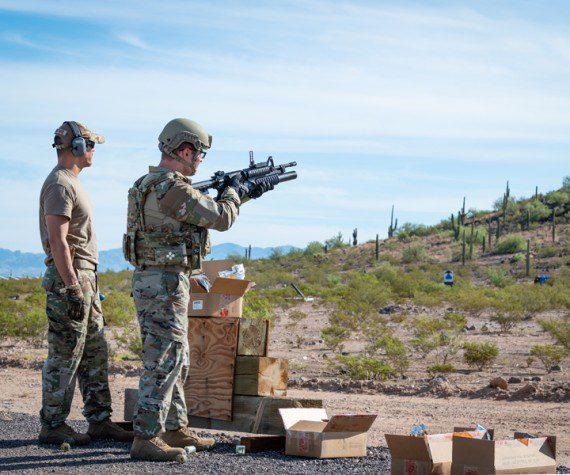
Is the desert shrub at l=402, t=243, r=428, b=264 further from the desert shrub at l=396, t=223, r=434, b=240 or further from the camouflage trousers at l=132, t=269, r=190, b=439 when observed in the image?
the camouflage trousers at l=132, t=269, r=190, b=439

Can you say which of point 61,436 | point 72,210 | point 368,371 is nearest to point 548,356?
point 368,371

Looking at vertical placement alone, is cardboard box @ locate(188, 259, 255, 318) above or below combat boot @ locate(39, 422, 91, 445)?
above

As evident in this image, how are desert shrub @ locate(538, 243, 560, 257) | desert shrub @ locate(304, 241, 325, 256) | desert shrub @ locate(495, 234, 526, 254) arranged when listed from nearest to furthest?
desert shrub @ locate(538, 243, 560, 257) < desert shrub @ locate(495, 234, 526, 254) < desert shrub @ locate(304, 241, 325, 256)

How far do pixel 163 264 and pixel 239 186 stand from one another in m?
1.25

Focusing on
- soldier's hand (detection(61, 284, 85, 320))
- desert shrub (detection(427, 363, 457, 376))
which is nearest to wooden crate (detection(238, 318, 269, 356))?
soldier's hand (detection(61, 284, 85, 320))

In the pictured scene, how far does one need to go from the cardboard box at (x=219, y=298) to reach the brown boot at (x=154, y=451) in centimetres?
156

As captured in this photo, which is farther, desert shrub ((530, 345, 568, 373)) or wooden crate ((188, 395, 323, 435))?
desert shrub ((530, 345, 568, 373))

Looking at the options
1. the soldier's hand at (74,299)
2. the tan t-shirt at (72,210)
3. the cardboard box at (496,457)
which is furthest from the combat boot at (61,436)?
the cardboard box at (496,457)

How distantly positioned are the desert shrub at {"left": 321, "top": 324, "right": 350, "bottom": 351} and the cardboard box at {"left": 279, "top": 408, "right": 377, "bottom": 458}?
37.0 feet

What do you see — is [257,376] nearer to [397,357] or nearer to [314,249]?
[397,357]

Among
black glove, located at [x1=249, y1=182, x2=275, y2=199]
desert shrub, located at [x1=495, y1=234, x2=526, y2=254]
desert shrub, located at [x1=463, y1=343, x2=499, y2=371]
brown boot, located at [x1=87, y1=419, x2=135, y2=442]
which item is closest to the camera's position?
brown boot, located at [x1=87, y1=419, x2=135, y2=442]

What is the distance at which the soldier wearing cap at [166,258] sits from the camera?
6473 millimetres

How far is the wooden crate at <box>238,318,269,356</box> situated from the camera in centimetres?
769

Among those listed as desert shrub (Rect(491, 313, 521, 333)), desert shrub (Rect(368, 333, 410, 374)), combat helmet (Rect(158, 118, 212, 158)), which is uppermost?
combat helmet (Rect(158, 118, 212, 158))
